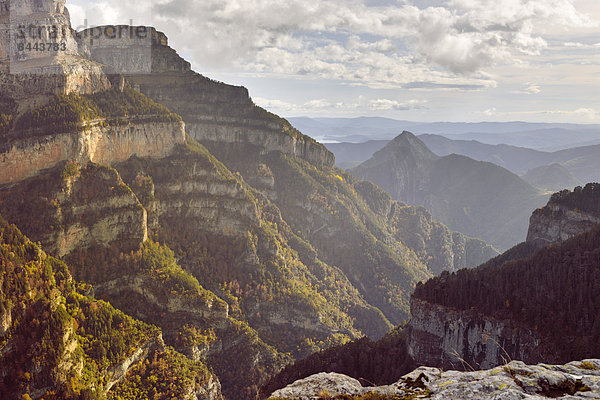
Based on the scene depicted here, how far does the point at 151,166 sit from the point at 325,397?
13901 centimetres

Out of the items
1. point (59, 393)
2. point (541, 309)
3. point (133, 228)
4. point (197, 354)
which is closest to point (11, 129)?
point (133, 228)

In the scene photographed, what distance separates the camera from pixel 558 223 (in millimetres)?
112750

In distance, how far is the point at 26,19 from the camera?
124000mm

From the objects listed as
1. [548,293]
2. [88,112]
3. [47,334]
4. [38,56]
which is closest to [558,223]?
[548,293]

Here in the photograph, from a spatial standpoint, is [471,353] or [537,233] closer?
[471,353]

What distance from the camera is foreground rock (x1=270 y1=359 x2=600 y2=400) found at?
2280 centimetres

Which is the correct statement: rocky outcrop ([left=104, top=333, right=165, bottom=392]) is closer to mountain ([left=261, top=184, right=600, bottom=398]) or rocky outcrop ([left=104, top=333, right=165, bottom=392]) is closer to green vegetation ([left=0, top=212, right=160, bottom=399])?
green vegetation ([left=0, top=212, right=160, bottom=399])

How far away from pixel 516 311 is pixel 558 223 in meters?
55.4

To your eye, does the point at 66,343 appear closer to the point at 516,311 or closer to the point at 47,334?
the point at 47,334

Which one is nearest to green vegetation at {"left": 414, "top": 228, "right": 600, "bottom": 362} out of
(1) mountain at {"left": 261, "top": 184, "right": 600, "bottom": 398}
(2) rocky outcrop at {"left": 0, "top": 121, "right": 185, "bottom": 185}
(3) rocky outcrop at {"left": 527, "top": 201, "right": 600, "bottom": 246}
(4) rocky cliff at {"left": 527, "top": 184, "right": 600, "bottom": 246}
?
(1) mountain at {"left": 261, "top": 184, "right": 600, "bottom": 398}

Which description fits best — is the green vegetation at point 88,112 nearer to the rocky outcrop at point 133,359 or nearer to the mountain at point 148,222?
the mountain at point 148,222

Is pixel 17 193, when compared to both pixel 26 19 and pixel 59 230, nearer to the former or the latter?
pixel 59 230

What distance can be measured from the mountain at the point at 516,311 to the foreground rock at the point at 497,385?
42.5 meters

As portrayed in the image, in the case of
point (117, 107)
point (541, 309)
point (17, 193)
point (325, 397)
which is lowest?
point (541, 309)
